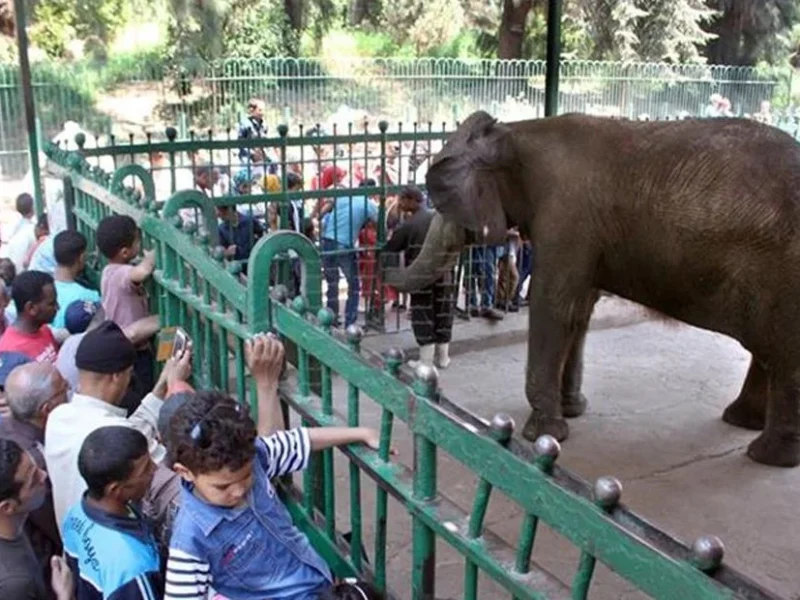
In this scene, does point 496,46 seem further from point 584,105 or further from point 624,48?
point 584,105

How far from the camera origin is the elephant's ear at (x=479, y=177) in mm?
5859

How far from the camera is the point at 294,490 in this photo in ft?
9.99

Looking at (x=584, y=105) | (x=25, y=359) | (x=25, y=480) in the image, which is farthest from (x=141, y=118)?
(x=25, y=480)

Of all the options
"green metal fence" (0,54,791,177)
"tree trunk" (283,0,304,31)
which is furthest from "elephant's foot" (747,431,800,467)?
"tree trunk" (283,0,304,31)

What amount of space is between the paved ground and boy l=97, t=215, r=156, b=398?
1.46 metres

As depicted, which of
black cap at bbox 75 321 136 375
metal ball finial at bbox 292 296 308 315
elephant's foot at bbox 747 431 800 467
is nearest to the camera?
metal ball finial at bbox 292 296 308 315

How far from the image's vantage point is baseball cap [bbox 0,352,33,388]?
3.75 m

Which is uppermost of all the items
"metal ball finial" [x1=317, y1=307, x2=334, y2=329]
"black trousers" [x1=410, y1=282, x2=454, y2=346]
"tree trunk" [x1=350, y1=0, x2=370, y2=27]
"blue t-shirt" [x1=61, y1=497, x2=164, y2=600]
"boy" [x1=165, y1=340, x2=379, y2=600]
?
"tree trunk" [x1=350, y1=0, x2=370, y2=27]

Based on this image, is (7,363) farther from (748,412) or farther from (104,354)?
(748,412)

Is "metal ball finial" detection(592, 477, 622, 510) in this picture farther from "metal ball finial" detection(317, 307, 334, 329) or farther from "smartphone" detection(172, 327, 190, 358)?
"smartphone" detection(172, 327, 190, 358)

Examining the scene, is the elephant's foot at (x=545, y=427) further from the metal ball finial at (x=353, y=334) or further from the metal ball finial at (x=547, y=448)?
the metal ball finial at (x=547, y=448)

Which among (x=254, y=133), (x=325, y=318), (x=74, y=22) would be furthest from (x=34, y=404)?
(x=74, y=22)

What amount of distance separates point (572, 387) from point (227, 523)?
14.1 ft

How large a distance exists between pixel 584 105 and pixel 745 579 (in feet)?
71.0
